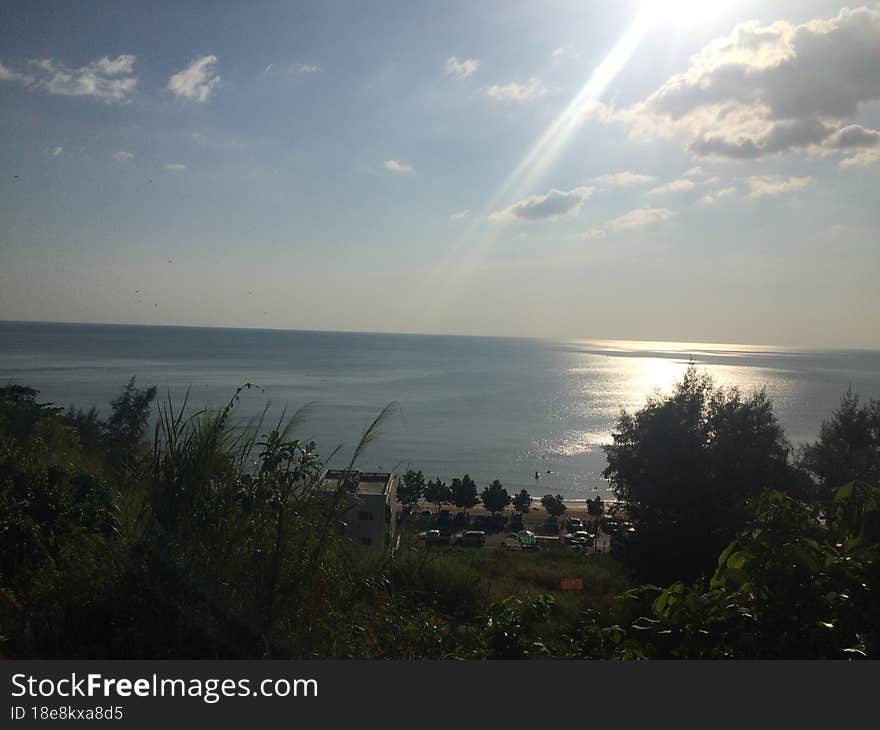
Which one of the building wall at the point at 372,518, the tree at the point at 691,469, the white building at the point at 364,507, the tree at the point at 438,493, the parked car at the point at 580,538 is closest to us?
the white building at the point at 364,507

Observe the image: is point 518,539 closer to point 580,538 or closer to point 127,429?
point 580,538

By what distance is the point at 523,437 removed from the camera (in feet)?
190

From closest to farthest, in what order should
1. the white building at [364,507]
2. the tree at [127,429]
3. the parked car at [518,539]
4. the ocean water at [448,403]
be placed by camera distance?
1. the white building at [364,507]
2. the tree at [127,429]
3. the parked car at [518,539]
4. the ocean water at [448,403]

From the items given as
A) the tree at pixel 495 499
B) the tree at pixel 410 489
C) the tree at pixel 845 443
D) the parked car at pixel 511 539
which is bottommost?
the parked car at pixel 511 539

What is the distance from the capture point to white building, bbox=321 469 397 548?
3.21m

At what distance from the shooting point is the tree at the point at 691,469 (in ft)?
30.1

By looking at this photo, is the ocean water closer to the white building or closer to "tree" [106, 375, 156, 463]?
"tree" [106, 375, 156, 463]

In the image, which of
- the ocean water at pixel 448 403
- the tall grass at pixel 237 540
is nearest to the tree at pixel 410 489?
the tall grass at pixel 237 540

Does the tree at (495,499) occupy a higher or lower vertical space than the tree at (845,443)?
lower

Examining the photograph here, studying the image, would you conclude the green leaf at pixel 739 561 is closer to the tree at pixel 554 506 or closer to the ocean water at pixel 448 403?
the ocean water at pixel 448 403

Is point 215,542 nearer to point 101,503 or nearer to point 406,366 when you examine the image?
point 101,503

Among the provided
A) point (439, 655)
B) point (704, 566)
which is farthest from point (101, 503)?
point (704, 566)

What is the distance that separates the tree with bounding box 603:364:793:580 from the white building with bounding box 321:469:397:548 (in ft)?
13.6

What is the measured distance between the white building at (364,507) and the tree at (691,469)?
13.6 ft
